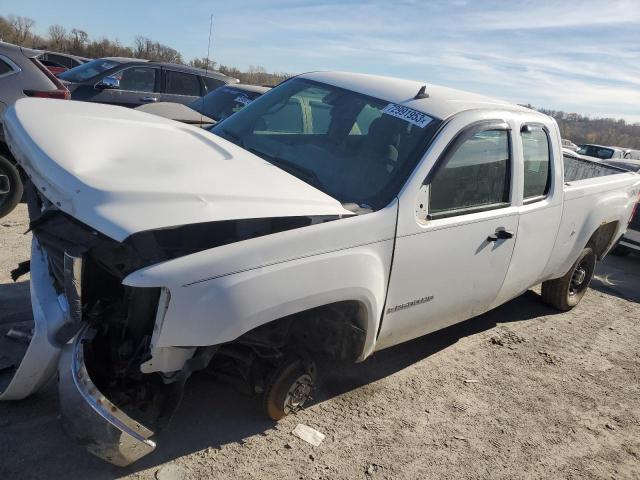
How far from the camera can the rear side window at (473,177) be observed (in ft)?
11.3

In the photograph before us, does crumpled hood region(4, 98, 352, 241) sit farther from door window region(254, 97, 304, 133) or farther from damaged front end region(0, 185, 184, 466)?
door window region(254, 97, 304, 133)

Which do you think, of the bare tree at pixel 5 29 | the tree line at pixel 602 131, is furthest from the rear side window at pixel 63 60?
the tree line at pixel 602 131

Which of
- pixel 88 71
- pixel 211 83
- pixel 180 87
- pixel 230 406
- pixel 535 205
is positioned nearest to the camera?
pixel 230 406

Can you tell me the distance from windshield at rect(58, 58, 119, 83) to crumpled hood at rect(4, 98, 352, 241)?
25.5 feet

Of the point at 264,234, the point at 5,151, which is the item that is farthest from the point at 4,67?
the point at 264,234

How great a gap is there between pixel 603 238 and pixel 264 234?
461 centimetres

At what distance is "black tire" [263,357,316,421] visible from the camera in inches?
123

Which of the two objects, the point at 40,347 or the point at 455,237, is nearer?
the point at 40,347

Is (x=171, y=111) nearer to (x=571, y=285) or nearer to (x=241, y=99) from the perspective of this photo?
(x=241, y=99)

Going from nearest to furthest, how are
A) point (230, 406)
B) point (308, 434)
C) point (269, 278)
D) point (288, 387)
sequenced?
1. point (269, 278)
2. point (288, 387)
3. point (308, 434)
4. point (230, 406)

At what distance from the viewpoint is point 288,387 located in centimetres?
317

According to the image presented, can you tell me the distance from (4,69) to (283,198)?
5.23 m

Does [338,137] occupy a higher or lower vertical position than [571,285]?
higher

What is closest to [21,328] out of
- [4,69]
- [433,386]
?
[433,386]
